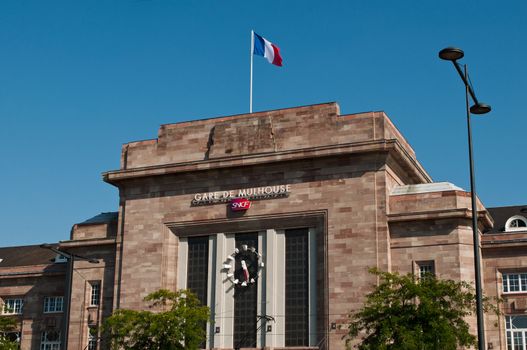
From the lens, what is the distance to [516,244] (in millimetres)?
47375

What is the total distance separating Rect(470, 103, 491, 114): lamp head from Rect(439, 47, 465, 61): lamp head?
97.6 inches

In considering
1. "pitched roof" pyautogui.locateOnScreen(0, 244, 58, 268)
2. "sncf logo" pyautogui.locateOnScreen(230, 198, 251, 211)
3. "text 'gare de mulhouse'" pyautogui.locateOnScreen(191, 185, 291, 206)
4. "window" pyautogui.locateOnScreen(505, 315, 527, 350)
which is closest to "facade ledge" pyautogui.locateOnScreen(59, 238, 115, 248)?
"text 'gare de mulhouse'" pyautogui.locateOnScreen(191, 185, 291, 206)

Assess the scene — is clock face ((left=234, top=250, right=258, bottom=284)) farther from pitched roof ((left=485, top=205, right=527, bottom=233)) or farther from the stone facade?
pitched roof ((left=485, top=205, right=527, bottom=233))

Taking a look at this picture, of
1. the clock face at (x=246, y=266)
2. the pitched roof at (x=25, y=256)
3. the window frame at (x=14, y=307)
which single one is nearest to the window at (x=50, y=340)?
the window frame at (x=14, y=307)

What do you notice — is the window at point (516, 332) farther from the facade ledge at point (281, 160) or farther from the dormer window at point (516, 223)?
the facade ledge at point (281, 160)

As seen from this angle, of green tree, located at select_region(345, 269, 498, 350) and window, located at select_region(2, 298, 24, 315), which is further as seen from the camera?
window, located at select_region(2, 298, 24, 315)

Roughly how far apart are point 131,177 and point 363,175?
15162 mm

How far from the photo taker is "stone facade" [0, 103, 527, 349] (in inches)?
1777

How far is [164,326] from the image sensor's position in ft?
142

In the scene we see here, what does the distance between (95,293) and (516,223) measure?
91.6 feet

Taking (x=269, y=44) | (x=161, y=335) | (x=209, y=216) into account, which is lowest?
(x=161, y=335)

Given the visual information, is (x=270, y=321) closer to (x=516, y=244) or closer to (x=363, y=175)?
(x=363, y=175)

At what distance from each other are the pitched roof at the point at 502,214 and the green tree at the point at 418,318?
19964 millimetres

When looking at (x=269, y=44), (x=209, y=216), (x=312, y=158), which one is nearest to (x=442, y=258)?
(x=312, y=158)
